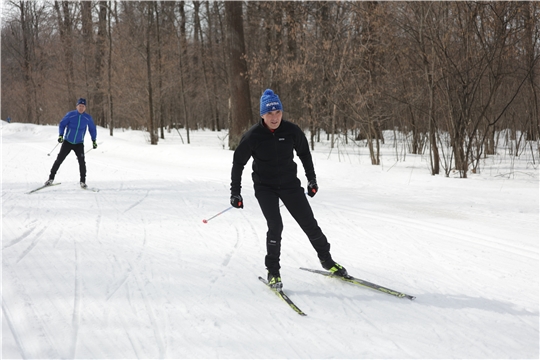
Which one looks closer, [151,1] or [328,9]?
[328,9]

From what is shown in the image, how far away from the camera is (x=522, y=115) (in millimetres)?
20578

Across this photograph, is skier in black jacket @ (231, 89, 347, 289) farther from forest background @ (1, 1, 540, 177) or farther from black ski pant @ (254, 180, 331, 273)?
forest background @ (1, 1, 540, 177)

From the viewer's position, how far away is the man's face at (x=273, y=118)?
164 inches

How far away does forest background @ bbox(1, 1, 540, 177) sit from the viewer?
1094 cm

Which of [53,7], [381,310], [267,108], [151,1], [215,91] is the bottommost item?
[381,310]

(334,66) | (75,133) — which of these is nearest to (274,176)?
(75,133)

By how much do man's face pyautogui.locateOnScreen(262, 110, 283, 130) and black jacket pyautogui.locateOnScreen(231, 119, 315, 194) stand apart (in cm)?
8

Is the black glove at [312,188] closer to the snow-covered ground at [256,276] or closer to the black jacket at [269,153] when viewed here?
the black jacket at [269,153]

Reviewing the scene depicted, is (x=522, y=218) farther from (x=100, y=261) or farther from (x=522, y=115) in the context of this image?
(x=522, y=115)

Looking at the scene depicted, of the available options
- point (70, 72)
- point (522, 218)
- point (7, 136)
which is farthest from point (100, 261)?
point (70, 72)

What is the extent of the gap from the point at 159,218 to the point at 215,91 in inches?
1172

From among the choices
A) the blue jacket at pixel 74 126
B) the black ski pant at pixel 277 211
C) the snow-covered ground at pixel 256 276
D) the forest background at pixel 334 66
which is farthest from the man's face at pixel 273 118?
the forest background at pixel 334 66

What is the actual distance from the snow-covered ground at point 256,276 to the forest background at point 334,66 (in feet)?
11.5

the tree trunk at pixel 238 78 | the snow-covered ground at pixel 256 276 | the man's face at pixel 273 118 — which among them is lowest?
the snow-covered ground at pixel 256 276
